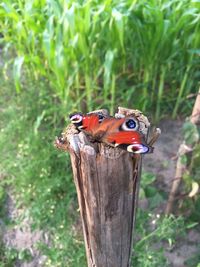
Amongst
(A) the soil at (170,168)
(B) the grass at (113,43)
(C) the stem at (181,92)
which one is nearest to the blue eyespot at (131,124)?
(A) the soil at (170,168)

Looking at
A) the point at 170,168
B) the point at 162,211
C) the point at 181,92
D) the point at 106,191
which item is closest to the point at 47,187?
the point at 162,211

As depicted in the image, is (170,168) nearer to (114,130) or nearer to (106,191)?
(106,191)

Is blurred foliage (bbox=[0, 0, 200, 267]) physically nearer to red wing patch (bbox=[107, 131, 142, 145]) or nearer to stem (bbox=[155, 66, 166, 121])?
stem (bbox=[155, 66, 166, 121])

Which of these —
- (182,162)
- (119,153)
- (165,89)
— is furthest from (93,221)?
(165,89)

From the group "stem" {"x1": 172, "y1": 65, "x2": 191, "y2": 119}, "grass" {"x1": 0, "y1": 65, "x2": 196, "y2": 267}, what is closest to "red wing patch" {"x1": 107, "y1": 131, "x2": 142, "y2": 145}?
"grass" {"x1": 0, "y1": 65, "x2": 196, "y2": 267}

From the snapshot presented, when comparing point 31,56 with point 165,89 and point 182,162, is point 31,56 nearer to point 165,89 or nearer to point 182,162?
point 165,89

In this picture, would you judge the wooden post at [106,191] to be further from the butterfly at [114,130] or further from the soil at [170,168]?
the soil at [170,168]
